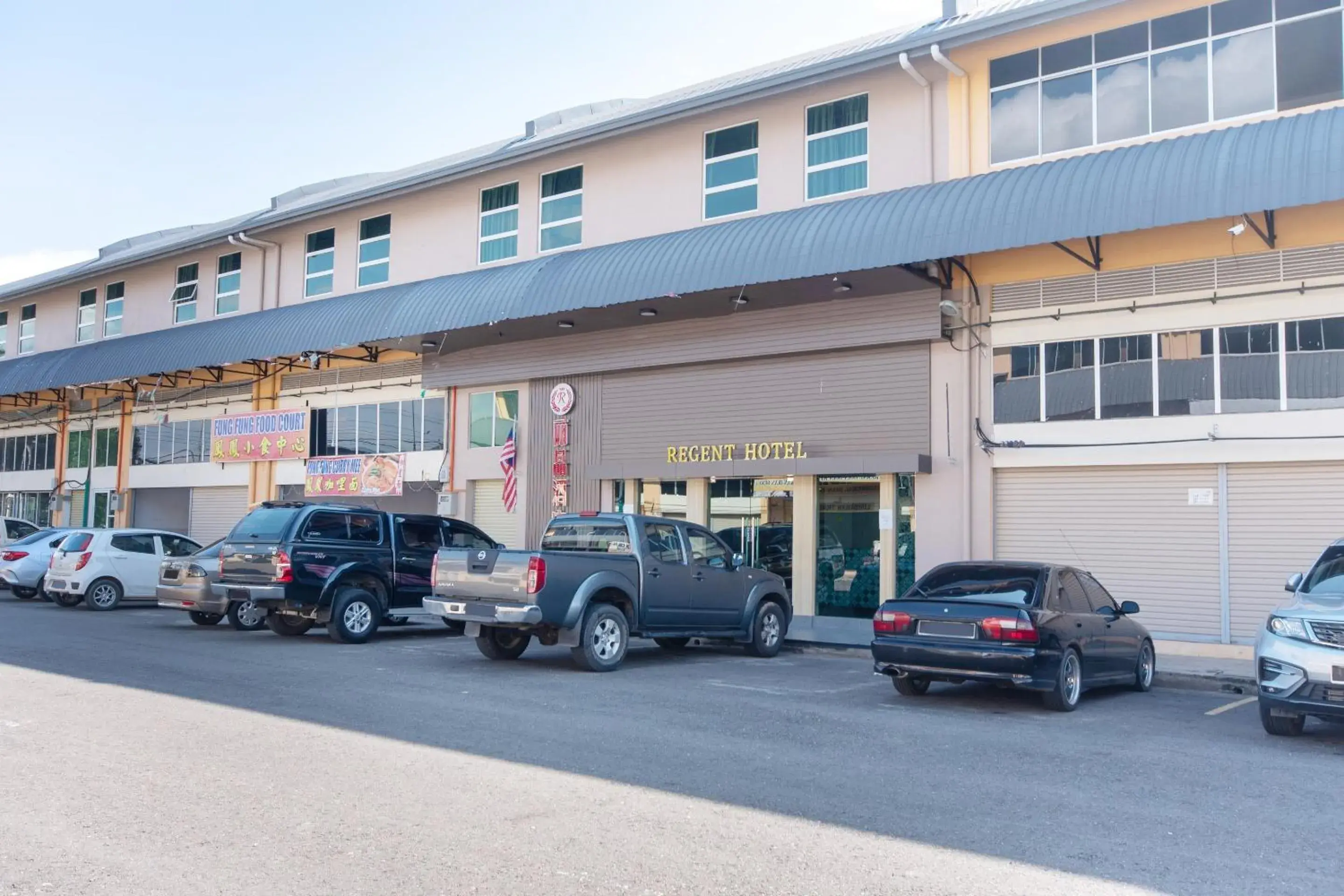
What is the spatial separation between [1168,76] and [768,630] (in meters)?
9.71

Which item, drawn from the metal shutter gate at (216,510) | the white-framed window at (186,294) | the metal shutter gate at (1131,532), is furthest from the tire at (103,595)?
the metal shutter gate at (1131,532)

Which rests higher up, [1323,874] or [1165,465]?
[1165,465]

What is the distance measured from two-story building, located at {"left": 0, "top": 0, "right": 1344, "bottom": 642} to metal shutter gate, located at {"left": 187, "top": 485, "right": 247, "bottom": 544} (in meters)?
2.53

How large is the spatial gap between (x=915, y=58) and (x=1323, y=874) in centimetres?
1484

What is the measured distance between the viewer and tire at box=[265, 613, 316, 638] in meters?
16.5

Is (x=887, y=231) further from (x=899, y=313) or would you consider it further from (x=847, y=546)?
(x=847, y=546)

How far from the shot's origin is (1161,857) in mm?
5828

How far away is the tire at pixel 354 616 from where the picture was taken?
15508 millimetres

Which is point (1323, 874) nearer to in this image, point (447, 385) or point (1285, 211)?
point (1285, 211)

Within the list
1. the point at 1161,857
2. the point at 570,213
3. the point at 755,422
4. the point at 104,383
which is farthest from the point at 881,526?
the point at 104,383

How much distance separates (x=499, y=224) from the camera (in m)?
24.3

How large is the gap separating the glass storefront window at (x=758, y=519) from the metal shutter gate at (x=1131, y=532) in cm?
388

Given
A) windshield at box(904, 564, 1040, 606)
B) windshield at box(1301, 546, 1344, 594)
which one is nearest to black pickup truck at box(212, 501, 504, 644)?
windshield at box(904, 564, 1040, 606)

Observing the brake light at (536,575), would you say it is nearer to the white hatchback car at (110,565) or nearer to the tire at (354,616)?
the tire at (354,616)
